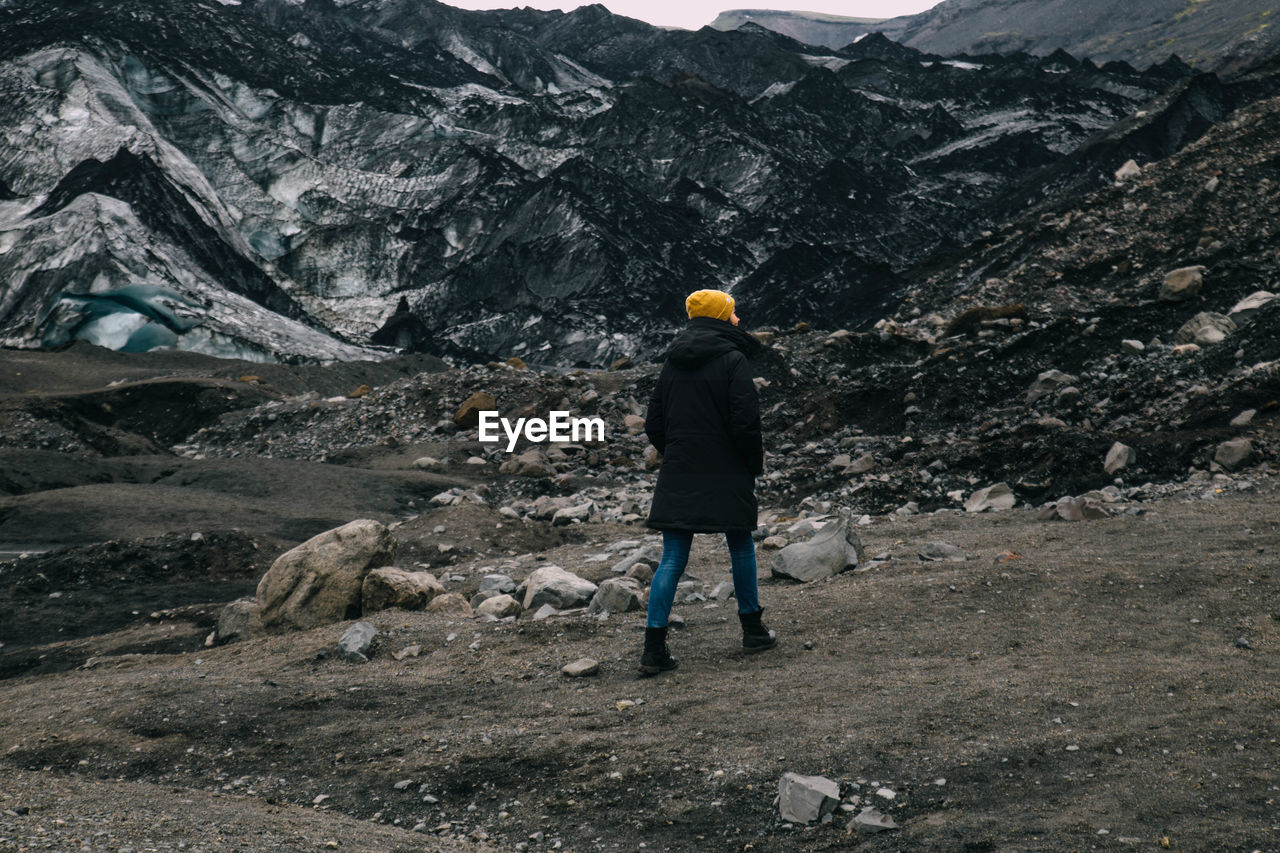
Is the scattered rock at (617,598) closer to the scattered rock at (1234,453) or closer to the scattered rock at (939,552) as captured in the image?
the scattered rock at (939,552)

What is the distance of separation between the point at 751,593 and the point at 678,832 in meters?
1.68

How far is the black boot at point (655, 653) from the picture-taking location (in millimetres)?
4469

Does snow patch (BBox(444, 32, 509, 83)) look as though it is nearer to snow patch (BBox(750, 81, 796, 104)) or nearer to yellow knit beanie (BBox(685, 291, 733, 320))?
snow patch (BBox(750, 81, 796, 104))

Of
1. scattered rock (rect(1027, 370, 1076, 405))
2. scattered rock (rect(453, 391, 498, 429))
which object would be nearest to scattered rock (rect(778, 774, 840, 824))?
scattered rock (rect(1027, 370, 1076, 405))

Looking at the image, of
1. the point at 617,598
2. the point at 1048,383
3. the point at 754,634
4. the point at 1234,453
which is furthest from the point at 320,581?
the point at 1048,383

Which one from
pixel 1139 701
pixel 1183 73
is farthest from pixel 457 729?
pixel 1183 73

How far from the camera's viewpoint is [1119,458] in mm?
8234

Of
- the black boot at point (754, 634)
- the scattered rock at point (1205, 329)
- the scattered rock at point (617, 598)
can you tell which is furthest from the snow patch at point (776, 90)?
the black boot at point (754, 634)

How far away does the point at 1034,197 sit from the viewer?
1587 inches

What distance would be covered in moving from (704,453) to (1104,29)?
10458cm

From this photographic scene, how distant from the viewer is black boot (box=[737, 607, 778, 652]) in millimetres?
4680

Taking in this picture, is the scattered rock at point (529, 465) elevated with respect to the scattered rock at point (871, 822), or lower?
lower

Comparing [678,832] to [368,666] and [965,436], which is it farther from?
Answer: [965,436]

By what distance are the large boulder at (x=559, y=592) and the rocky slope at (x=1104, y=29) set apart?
59007 mm
